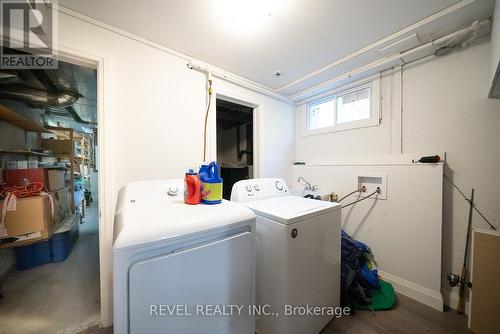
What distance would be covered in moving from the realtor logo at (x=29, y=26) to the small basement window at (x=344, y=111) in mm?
2661

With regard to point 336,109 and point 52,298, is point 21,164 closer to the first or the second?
point 52,298

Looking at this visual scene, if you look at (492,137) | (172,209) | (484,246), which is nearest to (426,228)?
(484,246)

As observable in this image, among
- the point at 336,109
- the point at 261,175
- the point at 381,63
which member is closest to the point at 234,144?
the point at 261,175

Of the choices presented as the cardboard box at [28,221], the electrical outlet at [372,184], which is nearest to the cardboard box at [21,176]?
the cardboard box at [28,221]

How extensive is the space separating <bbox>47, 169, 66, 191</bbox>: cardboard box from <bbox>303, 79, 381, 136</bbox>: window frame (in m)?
4.04

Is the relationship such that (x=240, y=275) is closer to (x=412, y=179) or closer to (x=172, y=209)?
(x=172, y=209)

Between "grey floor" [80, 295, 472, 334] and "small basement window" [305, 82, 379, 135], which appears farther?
"small basement window" [305, 82, 379, 135]

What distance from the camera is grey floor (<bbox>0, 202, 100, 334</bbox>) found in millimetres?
1352

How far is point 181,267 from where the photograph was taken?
687 millimetres

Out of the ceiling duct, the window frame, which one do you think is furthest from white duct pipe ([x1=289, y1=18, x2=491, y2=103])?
the ceiling duct

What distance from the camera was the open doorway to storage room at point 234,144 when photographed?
2.92 m

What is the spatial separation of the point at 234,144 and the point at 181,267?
10.0 feet

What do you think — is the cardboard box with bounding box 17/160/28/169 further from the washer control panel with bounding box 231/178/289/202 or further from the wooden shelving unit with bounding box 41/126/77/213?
the washer control panel with bounding box 231/178/289/202

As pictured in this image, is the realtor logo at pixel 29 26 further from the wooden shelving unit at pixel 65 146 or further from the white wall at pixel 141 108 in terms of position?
the wooden shelving unit at pixel 65 146
